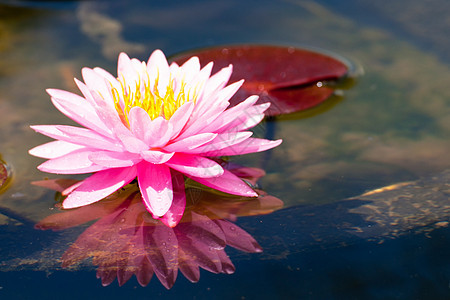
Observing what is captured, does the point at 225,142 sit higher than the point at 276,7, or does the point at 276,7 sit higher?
the point at 276,7

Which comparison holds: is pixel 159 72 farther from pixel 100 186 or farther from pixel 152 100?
pixel 100 186

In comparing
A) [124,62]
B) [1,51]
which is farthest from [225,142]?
[1,51]

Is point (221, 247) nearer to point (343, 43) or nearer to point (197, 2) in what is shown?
point (343, 43)

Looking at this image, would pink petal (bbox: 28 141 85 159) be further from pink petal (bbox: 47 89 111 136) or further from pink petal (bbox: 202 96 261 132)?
pink petal (bbox: 202 96 261 132)

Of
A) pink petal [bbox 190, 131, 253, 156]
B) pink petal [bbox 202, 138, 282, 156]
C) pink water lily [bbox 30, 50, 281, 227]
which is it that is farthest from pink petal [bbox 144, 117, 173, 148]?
pink petal [bbox 202, 138, 282, 156]

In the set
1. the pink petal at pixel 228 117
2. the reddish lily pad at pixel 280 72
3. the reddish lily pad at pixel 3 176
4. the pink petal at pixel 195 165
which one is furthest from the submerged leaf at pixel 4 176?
the reddish lily pad at pixel 280 72

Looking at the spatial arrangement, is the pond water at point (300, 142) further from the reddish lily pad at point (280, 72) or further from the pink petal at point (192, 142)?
the pink petal at point (192, 142)

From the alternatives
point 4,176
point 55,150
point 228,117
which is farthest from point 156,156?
point 4,176
